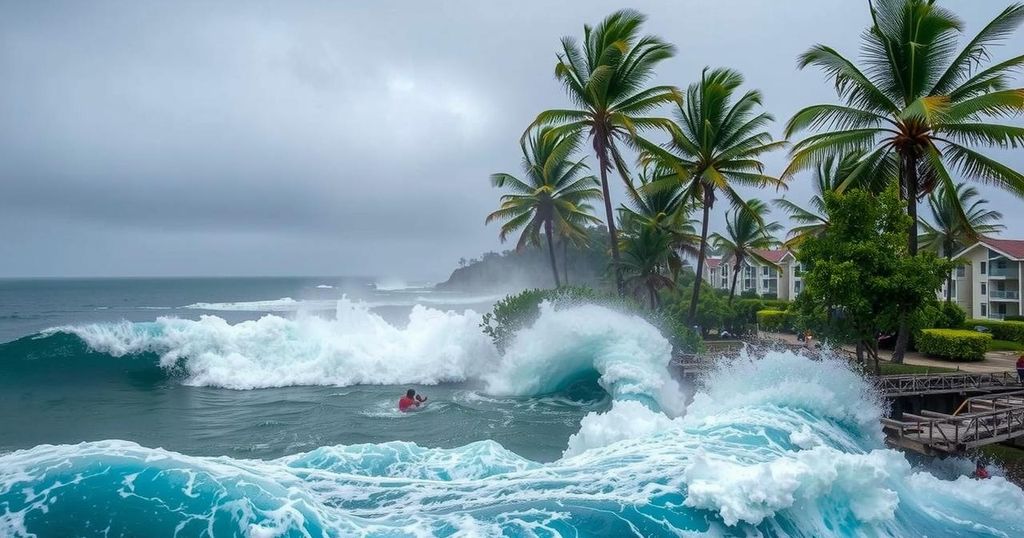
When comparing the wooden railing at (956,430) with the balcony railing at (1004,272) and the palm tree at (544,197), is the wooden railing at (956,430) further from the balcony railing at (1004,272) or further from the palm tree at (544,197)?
the balcony railing at (1004,272)

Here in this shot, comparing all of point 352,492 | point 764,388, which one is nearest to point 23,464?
point 352,492

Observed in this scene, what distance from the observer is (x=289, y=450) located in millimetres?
12312

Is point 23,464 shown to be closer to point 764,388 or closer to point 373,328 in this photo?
point 764,388

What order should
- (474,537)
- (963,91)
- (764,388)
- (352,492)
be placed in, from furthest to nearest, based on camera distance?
(963,91) → (764,388) → (352,492) → (474,537)

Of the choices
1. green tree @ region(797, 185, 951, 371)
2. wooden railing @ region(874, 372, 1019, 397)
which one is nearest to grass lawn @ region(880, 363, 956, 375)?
wooden railing @ region(874, 372, 1019, 397)

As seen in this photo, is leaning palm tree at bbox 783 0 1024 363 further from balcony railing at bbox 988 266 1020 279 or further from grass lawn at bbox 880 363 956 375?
balcony railing at bbox 988 266 1020 279

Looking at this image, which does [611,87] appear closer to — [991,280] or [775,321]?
[775,321]

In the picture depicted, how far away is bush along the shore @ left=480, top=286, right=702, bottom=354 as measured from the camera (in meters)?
19.4

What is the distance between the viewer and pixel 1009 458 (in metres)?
12.9

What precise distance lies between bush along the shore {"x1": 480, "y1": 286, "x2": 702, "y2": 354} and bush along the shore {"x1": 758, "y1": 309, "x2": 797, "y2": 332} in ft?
49.6

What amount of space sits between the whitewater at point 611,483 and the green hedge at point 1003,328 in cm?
2088

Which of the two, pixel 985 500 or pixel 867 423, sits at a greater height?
pixel 867 423

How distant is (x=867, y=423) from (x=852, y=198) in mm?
5479

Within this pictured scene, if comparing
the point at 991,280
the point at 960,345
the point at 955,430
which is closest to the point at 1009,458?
the point at 955,430
